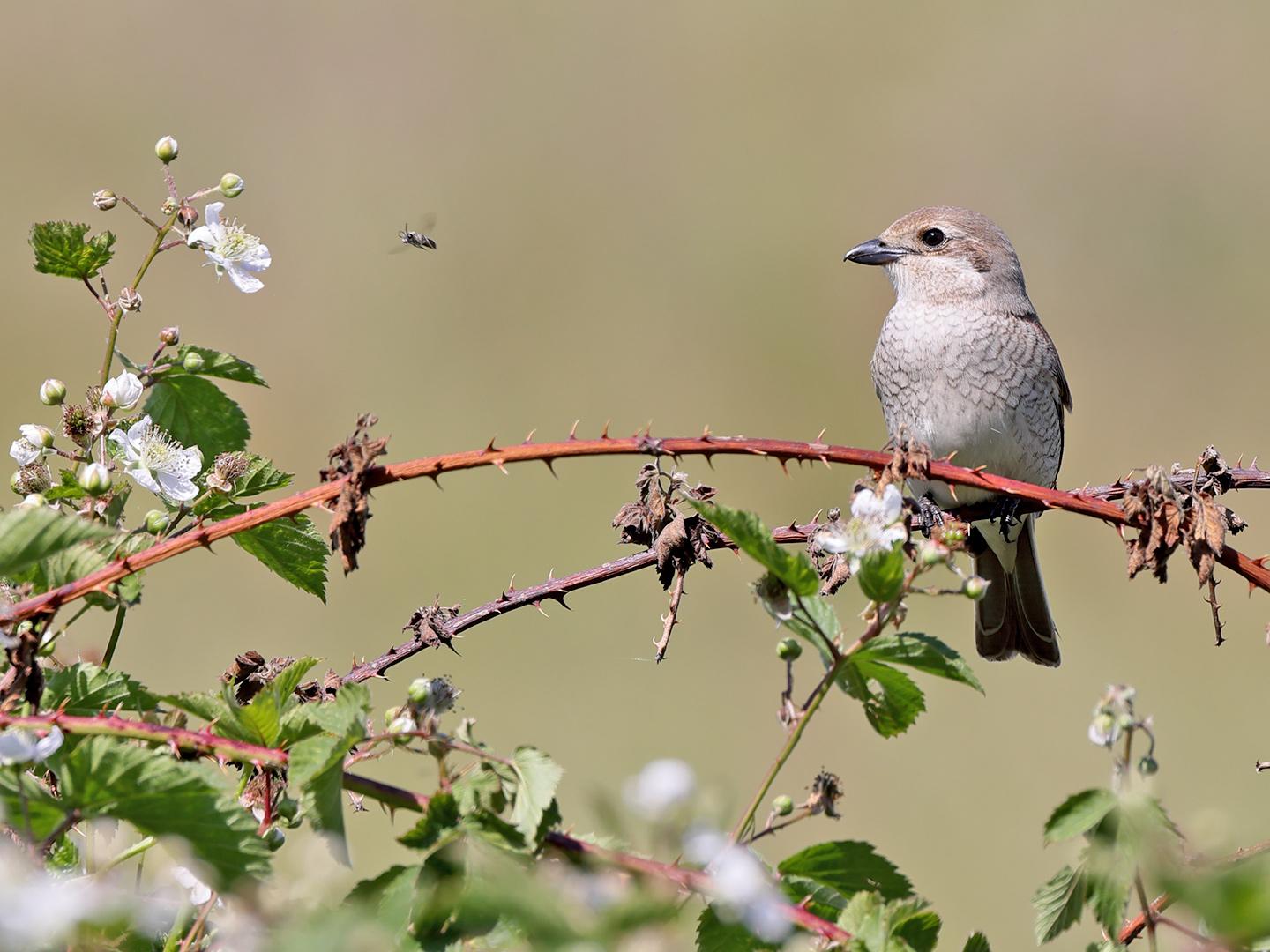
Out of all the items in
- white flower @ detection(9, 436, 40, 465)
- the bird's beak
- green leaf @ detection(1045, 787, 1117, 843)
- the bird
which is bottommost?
green leaf @ detection(1045, 787, 1117, 843)

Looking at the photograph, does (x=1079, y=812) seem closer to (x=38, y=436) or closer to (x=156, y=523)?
(x=156, y=523)

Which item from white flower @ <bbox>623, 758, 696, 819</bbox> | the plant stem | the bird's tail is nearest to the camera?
white flower @ <bbox>623, 758, 696, 819</bbox>

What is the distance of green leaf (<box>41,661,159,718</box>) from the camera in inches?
56.5

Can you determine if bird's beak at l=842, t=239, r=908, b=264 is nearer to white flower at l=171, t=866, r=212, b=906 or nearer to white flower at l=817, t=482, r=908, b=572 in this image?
white flower at l=817, t=482, r=908, b=572

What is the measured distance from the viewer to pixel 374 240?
1113cm

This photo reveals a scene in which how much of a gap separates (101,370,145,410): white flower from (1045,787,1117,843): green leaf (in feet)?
3.96

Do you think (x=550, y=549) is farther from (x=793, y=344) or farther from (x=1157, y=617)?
(x=1157, y=617)

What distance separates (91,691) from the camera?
1.45 meters

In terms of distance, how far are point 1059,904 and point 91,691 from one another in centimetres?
97

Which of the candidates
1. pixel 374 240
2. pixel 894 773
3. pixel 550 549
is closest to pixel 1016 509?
pixel 894 773

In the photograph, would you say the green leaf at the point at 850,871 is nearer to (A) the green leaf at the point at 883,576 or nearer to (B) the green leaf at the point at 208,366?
(A) the green leaf at the point at 883,576

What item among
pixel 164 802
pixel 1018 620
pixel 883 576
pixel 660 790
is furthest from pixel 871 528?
pixel 1018 620

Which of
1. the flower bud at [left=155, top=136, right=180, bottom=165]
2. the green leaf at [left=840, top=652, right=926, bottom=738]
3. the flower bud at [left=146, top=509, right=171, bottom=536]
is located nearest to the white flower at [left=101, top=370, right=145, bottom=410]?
the flower bud at [left=146, top=509, right=171, bottom=536]

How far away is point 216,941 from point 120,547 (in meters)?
0.43
